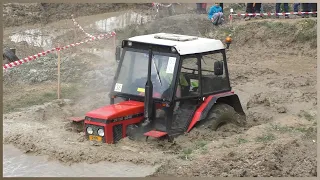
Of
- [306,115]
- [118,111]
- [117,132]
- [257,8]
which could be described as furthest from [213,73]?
[257,8]

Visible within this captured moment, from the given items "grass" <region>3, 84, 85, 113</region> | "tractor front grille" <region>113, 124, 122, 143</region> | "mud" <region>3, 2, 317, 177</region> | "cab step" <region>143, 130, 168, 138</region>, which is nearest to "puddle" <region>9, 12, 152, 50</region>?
"mud" <region>3, 2, 317, 177</region>

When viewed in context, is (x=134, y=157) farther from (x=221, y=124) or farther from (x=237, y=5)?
(x=237, y=5)

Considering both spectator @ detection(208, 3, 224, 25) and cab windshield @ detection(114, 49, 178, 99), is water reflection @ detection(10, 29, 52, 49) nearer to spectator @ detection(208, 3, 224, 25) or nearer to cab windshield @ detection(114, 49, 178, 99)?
spectator @ detection(208, 3, 224, 25)

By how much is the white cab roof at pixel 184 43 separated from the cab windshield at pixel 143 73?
0.59 ft

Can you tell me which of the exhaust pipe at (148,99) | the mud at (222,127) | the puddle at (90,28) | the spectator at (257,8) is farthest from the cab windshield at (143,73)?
the spectator at (257,8)

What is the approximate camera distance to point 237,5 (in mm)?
24047

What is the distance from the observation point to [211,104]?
9406 millimetres

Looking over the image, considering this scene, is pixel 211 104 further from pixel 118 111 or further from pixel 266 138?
pixel 118 111

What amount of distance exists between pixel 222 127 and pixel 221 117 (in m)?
0.23

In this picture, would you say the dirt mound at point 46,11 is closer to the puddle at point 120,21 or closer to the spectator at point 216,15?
the puddle at point 120,21

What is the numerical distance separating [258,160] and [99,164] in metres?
2.36

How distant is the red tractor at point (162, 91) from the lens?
8.86m

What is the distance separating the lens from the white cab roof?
902 centimetres

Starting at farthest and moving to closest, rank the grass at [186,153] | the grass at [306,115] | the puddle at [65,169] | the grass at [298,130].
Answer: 1. the grass at [306,115]
2. the grass at [298,130]
3. the grass at [186,153]
4. the puddle at [65,169]
